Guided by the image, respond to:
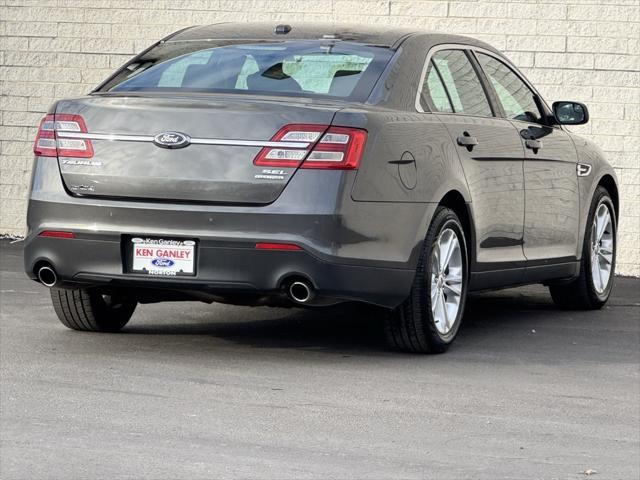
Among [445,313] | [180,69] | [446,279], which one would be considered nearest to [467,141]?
[446,279]

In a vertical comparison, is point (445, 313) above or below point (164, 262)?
below

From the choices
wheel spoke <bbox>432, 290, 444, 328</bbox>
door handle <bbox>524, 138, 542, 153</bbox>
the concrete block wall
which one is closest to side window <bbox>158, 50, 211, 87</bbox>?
wheel spoke <bbox>432, 290, 444, 328</bbox>

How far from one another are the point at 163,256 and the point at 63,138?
76 cm

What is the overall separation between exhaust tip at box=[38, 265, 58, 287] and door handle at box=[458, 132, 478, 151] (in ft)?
6.87

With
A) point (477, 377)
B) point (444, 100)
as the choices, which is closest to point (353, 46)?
point (444, 100)

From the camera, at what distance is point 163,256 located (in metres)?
7.04

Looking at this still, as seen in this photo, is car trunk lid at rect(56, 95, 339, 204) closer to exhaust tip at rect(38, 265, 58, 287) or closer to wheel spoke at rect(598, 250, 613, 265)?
exhaust tip at rect(38, 265, 58, 287)

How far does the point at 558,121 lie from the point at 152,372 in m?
3.41

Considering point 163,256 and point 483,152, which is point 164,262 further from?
point 483,152

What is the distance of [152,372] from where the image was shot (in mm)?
6953

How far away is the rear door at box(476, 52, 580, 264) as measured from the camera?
8664mm

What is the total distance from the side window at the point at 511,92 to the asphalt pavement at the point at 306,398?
121 cm

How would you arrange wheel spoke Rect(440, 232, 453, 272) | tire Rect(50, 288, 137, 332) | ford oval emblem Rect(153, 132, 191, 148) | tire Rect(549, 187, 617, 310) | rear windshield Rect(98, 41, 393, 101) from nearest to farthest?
ford oval emblem Rect(153, 132, 191, 148) < rear windshield Rect(98, 41, 393, 101) < wheel spoke Rect(440, 232, 453, 272) < tire Rect(50, 288, 137, 332) < tire Rect(549, 187, 617, 310)

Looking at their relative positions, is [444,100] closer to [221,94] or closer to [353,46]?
[353,46]
